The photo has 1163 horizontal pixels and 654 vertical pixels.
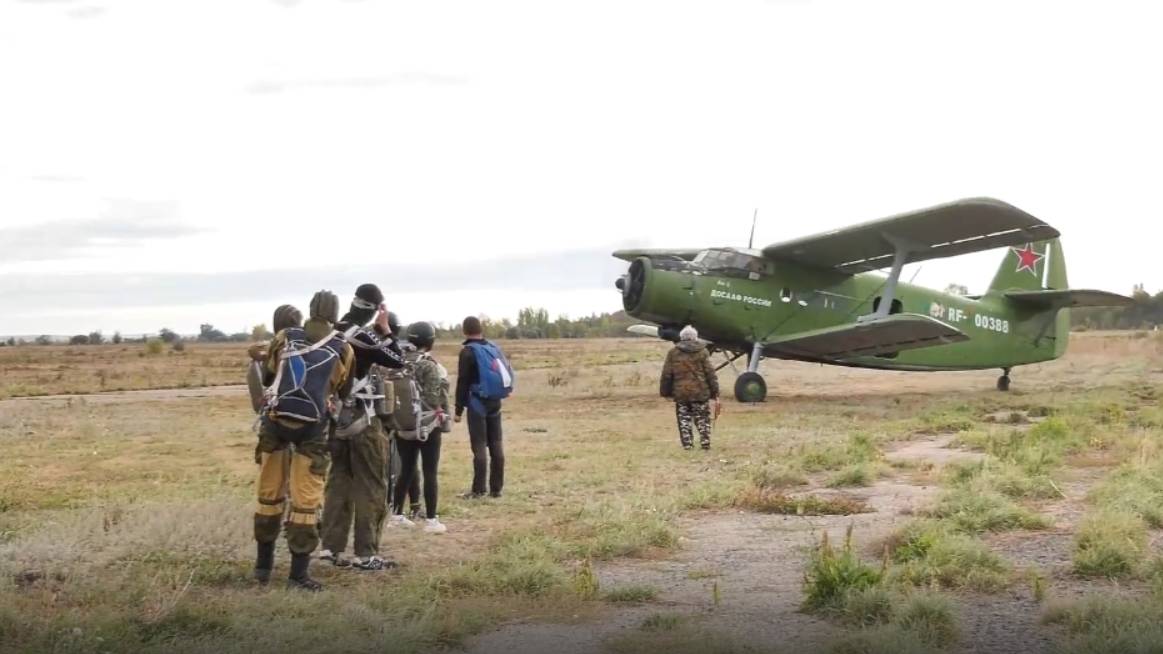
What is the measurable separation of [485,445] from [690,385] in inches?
148

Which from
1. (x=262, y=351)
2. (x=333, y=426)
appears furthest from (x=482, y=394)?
(x=333, y=426)

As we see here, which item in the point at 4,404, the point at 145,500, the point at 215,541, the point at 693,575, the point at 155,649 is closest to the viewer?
the point at 155,649

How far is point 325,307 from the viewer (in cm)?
658

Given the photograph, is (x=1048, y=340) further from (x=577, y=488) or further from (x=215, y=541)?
(x=215, y=541)

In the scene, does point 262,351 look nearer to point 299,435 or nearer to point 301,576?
A: point 299,435

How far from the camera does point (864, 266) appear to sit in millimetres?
22297

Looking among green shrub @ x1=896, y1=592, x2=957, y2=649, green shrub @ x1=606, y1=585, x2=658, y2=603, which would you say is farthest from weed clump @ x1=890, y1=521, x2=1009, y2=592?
green shrub @ x1=606, y1=585, x2=658, y2=603

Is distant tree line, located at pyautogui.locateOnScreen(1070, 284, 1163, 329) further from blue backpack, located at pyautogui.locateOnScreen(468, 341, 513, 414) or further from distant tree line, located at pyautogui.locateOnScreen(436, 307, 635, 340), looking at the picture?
blue backpack, located at pyautogui.locateOnScreen(468, 341, 513, 414)

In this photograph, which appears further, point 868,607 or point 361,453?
point 361,453

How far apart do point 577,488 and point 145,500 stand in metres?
3.72

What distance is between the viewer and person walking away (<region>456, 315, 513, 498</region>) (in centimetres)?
974

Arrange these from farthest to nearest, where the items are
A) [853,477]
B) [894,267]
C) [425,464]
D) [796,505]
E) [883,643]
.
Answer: [894,267]
[853,477]
[796,505]
[425,464]
[883,643]

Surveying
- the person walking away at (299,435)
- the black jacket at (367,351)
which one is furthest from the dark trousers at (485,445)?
the person walking away at (299,435)

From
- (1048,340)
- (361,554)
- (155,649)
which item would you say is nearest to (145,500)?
(361,554)
